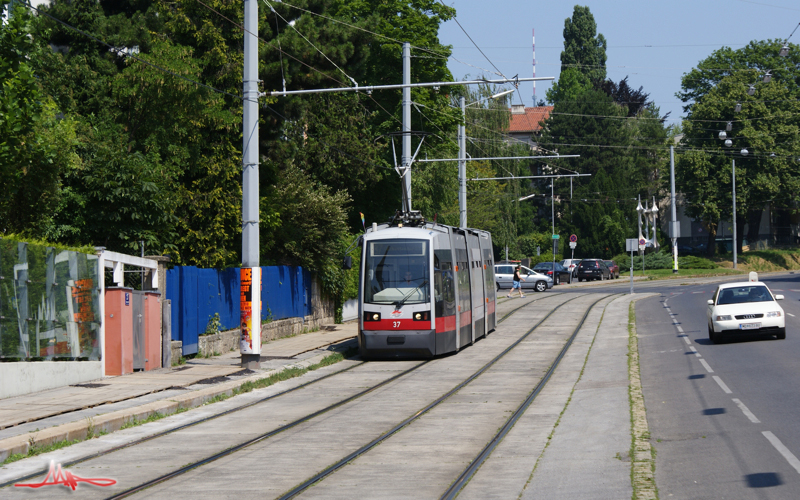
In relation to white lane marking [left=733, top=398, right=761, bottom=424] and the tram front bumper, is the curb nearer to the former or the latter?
the tram front bumper

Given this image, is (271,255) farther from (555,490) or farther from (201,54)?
(555,490)

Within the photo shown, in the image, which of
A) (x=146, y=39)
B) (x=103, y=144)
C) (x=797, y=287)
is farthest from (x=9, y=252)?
(x=797, y=287)

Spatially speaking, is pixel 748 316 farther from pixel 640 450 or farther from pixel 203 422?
pixel 203 422

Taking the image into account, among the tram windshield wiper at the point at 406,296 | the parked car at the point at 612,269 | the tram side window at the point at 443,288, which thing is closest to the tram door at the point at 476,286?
the tram side window at the point at 443,288

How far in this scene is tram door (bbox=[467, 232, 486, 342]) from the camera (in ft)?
84.4

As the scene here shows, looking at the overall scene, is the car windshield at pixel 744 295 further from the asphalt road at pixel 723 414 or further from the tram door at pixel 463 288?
the tram door at pixel 463 288

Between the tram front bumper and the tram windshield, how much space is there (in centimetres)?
75

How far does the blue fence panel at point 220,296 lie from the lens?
2023 centimetres

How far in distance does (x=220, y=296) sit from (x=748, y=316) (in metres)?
13.5

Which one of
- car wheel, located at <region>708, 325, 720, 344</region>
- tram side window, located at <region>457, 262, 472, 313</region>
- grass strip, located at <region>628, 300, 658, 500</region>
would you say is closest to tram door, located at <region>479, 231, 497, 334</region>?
tram side window, located at <region>457, 262, 472, 313</region>

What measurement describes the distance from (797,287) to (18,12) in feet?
150

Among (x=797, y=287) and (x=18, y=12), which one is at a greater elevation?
(x=18, y=12)

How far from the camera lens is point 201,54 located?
25.3m

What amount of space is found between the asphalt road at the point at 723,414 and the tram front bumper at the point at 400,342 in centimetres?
504
